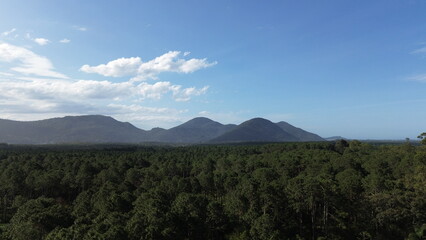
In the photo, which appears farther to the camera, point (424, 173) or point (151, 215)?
point (424, 173)

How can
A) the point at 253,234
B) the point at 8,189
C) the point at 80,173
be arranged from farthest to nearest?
the point at 80,173, the point at 8,189, the point at 253,234

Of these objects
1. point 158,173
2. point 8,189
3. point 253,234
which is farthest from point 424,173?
point 8,189

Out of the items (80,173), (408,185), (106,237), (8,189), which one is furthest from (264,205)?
(8,189)

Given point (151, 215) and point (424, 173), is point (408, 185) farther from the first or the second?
point (151, 215)

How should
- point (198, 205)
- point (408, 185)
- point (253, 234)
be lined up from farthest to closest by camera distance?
point (408, 185) < point (198, 205) < point (253, 234)

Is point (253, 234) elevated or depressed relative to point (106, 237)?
depressed

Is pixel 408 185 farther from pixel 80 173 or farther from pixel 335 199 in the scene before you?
pixel 80 173

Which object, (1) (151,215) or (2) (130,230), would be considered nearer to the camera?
(2) (130,230)

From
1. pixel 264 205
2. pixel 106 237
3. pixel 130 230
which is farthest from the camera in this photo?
pixel 264 205

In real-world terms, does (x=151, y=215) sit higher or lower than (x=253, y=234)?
higher
